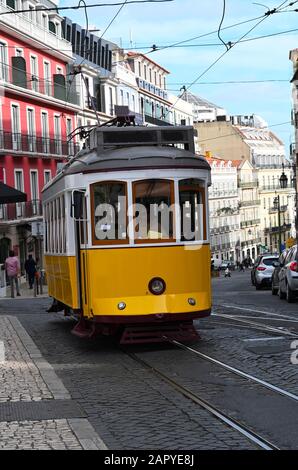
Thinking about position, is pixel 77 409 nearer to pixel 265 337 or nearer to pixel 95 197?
pixel 95 197

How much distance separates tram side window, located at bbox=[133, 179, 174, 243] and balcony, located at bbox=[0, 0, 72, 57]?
35.4 metres

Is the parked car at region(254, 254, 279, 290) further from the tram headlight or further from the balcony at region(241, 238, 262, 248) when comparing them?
the balcony at region(241, 238, 262, 248)

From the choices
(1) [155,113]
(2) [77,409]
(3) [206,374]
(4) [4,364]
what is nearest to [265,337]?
(3) [206,374]

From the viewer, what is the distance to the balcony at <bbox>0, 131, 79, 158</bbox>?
51.7m

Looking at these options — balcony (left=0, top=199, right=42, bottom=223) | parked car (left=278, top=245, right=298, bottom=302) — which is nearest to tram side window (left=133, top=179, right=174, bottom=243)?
parked car (left=278, top=245, right=298, bottom=302)

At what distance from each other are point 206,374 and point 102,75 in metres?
60.6

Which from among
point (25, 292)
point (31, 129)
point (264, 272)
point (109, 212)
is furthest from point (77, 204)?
point (31, 129)

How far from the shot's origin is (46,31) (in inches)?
2255

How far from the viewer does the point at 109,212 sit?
13.0 m

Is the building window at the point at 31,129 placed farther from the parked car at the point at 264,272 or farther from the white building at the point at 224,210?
the white building at the point at 224,210

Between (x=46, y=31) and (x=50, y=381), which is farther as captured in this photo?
(x=46, y=31)

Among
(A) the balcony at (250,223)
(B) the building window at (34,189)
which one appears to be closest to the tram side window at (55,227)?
(B) the building window at (34,189)
